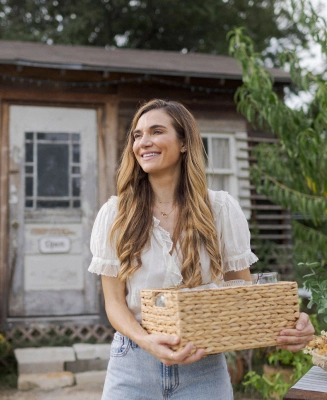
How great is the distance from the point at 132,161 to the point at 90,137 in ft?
17.3

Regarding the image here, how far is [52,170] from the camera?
7070mm

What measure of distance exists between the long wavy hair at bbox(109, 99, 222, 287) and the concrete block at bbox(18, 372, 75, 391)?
412 centimetres

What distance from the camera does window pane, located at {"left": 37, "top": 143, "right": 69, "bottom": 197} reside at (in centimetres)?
701

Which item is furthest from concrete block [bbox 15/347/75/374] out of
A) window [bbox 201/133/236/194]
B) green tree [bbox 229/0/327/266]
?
window [bbox 201/133/236/194]

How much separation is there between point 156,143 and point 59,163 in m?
5.42

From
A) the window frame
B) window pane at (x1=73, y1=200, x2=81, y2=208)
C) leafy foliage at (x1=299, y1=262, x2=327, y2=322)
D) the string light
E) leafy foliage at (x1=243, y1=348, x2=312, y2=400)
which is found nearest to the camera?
leafy foliage at (x1=299, y1=262, x2=327, y2=322)

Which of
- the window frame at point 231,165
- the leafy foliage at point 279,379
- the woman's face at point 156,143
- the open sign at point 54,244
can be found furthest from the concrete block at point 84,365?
the woman's face at point 156,143

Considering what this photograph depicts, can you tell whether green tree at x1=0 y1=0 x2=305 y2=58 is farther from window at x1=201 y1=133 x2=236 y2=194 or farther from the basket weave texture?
the basket weave texture

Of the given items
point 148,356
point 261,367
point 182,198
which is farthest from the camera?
point 261,367

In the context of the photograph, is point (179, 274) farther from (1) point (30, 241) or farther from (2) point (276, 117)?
(1) point (30, 241)

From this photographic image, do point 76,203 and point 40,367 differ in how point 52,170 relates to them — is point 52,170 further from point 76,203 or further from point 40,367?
point 40,367

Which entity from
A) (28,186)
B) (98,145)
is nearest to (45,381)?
(28,186)

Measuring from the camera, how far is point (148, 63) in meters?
7.71

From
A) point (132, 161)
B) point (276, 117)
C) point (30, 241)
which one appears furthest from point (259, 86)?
point (30, 241)
